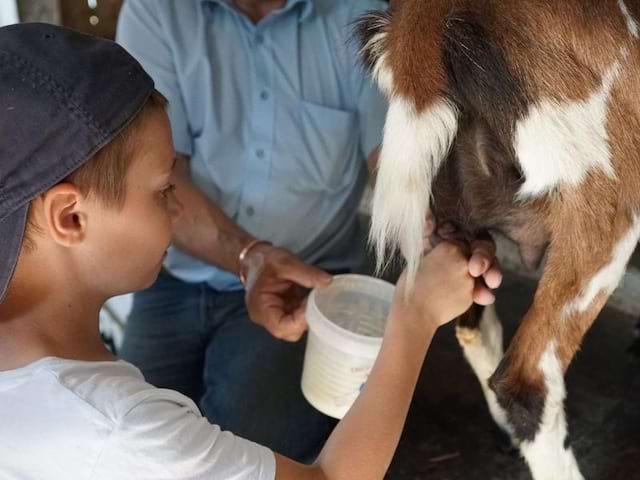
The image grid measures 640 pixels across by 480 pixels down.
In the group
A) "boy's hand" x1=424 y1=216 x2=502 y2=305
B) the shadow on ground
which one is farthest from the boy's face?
the shadow on ground

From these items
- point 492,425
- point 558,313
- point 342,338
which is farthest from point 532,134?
point 492,425

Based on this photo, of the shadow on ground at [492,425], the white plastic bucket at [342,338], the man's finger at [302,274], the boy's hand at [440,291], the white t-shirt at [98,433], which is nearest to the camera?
the white t-shirt at [98,433]

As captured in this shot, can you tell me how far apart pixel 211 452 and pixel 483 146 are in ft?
2.04

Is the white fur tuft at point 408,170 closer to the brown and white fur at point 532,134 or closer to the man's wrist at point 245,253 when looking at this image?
the brown and white fur at point 532,134

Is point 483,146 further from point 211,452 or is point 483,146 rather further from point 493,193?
point 211,452

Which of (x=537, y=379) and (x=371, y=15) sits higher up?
(x=371, y=15)

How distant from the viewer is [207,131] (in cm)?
169

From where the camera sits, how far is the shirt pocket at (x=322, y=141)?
5.60ft

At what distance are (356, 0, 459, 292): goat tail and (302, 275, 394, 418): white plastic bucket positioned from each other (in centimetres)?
19

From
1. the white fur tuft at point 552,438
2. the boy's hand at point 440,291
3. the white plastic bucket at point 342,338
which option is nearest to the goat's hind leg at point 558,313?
the white fur tuft at point 552,438

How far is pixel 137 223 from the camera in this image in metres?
1.05

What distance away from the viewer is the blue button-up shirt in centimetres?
167

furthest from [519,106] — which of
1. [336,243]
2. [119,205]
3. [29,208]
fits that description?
[336,243]

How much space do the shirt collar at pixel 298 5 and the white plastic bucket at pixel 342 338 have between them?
600 mm
